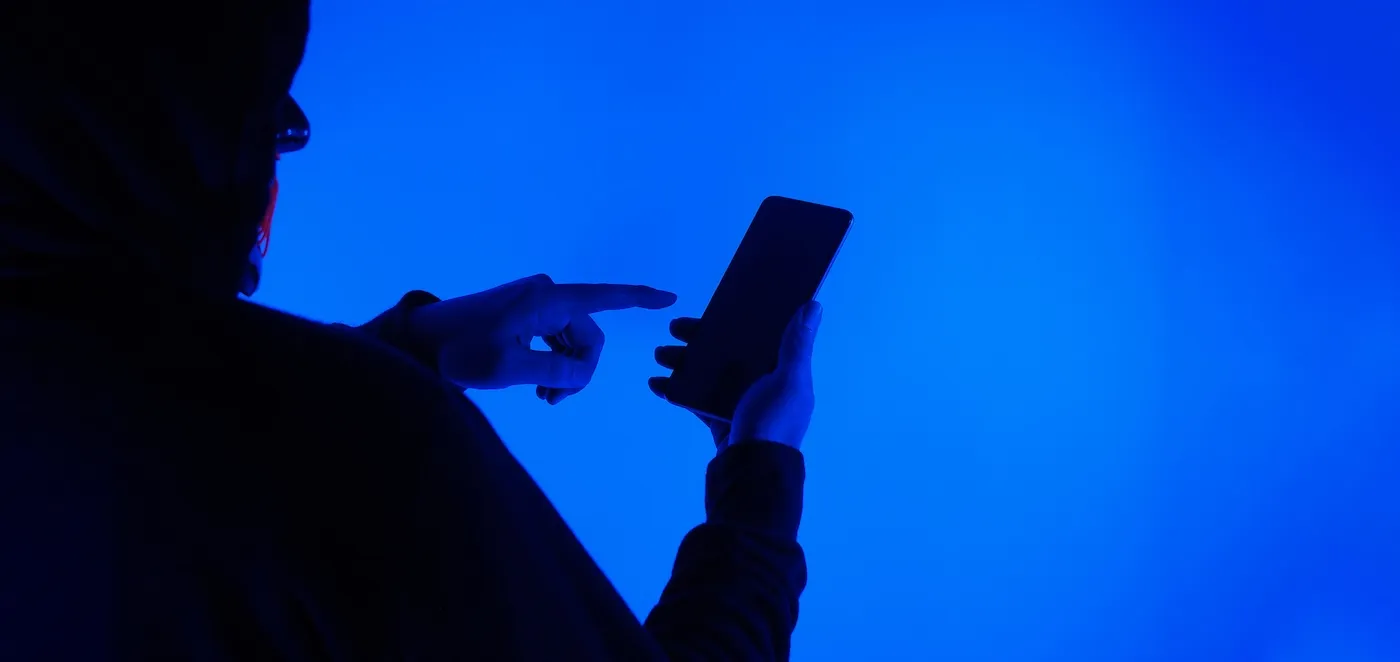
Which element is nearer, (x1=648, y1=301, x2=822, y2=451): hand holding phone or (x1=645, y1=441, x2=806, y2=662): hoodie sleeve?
(x1=645, y1=441, x2=806, y2=662): hoodie sleeve

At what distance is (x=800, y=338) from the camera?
63 centimetres

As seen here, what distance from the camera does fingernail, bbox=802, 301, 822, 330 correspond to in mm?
633

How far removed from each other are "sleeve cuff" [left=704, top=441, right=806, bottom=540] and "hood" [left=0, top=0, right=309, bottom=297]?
317mm

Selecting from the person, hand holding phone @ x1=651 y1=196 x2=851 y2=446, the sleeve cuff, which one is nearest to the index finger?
hand holding phone @ x1=651 y1=196 x2=851 y2=446

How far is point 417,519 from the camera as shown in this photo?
0.31m

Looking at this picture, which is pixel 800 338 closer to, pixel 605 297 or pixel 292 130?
pixel 605 297

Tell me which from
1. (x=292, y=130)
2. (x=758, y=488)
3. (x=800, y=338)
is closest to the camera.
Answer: (x=292, y=130)

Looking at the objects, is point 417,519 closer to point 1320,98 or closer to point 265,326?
point 265,326

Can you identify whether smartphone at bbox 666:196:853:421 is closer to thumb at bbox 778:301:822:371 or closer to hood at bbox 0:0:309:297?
thumb at bbox 778:301:822:371

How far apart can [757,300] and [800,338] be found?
77 mm

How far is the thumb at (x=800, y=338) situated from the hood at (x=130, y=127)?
0.40 meters

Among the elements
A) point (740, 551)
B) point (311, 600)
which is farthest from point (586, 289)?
point (311, 600)

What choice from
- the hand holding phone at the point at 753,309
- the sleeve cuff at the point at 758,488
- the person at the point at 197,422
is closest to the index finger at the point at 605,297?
Result: the hand holding phone at the point at 753,309

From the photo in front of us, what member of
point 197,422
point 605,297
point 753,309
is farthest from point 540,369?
point 197,422
